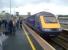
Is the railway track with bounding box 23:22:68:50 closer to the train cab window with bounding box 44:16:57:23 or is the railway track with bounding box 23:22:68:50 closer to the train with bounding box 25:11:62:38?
the train with bounding box 25:11:62:38

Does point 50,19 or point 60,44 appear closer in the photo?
point 60,44

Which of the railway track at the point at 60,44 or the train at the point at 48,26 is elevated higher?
the train at the point at 48,26

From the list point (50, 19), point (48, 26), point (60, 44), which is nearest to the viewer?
point (60, 44)

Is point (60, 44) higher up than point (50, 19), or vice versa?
point (50, 19)

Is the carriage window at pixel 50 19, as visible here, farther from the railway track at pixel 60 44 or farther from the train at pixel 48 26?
the railway track at pixel 60 44

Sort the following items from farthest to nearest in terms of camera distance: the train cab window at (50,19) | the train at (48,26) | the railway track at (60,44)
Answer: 1. the train cab window at (50,19)
2. the train at (48,26)
3. the railway track at (60,44)

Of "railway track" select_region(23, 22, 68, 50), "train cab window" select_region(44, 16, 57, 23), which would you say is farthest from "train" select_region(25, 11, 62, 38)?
"railway track" select_region(23, 22, 68, 50)

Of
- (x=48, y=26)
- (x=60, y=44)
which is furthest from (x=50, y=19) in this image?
(x=60, y=44)

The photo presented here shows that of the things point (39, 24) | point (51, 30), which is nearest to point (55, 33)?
point (51, 30)

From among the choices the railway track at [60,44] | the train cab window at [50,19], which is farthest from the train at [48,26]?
the railway track at [60,44]

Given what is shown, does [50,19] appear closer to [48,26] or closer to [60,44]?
[48,26]

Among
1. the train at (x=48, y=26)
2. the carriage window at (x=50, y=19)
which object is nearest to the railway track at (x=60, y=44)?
the train at (x=48, y=26)

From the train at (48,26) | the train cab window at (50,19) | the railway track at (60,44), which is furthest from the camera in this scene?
the train cab window at (50,19)

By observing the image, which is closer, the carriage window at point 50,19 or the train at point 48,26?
the train at point 48,26
